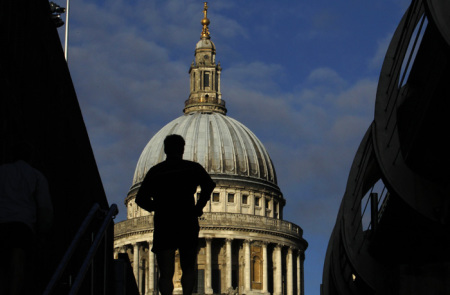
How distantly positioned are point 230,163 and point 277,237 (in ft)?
25.6

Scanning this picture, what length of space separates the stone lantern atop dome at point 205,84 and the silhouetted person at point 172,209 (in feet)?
341

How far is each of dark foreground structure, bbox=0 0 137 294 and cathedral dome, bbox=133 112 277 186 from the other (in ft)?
306

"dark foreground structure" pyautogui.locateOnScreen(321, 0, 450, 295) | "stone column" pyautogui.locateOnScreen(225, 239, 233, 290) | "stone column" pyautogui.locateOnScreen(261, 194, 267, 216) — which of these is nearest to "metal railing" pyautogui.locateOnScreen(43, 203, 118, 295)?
"dark foreground structure" pyautogui.locateOnScreen(321, 0, 450, 295)

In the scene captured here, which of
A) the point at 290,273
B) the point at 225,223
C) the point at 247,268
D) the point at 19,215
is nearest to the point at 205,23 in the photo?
the point at 225,223

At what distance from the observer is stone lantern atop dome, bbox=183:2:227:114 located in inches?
4589

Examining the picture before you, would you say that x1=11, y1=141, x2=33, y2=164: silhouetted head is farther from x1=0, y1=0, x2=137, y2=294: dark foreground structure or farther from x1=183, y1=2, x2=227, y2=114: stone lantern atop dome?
x1=183, y1=2, x2=227, y2=114: stone lantern atop dome

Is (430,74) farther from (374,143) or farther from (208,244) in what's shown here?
(208,244)

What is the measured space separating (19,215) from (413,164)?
9.02m

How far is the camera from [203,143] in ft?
367

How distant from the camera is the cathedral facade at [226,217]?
105812mm

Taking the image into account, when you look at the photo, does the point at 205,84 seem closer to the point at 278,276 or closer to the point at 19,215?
the point at 278,276

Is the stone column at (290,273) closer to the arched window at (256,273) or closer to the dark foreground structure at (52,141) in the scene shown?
the arched window at (256,273)

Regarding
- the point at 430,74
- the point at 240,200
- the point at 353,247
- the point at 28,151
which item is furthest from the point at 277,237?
the point at 28,151

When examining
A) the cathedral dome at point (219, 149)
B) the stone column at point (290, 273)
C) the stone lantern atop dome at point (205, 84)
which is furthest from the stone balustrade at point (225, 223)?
the stone lantern atop dome at point (205, 84)
